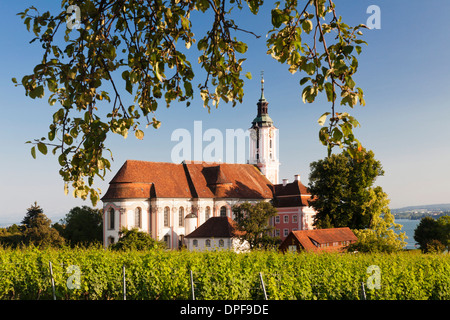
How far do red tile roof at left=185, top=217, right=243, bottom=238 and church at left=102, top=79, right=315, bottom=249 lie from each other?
4.26m

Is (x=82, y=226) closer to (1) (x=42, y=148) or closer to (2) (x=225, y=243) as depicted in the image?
(2) (x=225, y=243)

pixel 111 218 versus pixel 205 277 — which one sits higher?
pixel 111 218

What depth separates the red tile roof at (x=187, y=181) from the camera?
56625mm

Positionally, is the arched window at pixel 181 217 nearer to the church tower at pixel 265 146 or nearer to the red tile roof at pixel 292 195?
the red tile roof at pixel 292 195

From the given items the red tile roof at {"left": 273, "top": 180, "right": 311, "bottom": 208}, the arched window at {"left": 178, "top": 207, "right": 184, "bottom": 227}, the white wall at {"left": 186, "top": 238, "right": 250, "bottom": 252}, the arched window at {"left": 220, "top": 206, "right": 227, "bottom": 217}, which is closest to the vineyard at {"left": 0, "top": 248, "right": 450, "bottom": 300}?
the white wall at {"left": 186, "top": 238, "right": 250, "bottom": 252}

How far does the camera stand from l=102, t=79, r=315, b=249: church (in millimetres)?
55625

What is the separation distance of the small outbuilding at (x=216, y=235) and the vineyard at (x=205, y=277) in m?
28.9

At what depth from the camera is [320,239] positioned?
42125 mm

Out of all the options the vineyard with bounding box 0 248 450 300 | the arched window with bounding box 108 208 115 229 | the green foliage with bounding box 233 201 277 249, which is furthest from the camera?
the arched window with bounding box 108 208 115 229

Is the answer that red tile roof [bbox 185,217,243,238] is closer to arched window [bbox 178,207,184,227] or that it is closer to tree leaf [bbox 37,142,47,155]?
arched window [bbox 178,207,184,227]

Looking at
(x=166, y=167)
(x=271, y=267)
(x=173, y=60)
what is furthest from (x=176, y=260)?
(x=166, y=167)

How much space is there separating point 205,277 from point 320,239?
28.8m

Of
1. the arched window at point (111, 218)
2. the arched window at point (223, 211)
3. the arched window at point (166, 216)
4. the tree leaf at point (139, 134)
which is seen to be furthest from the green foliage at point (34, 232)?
the tree leaf at point (139, 134)

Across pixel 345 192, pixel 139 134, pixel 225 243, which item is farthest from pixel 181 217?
pixel 139 134
